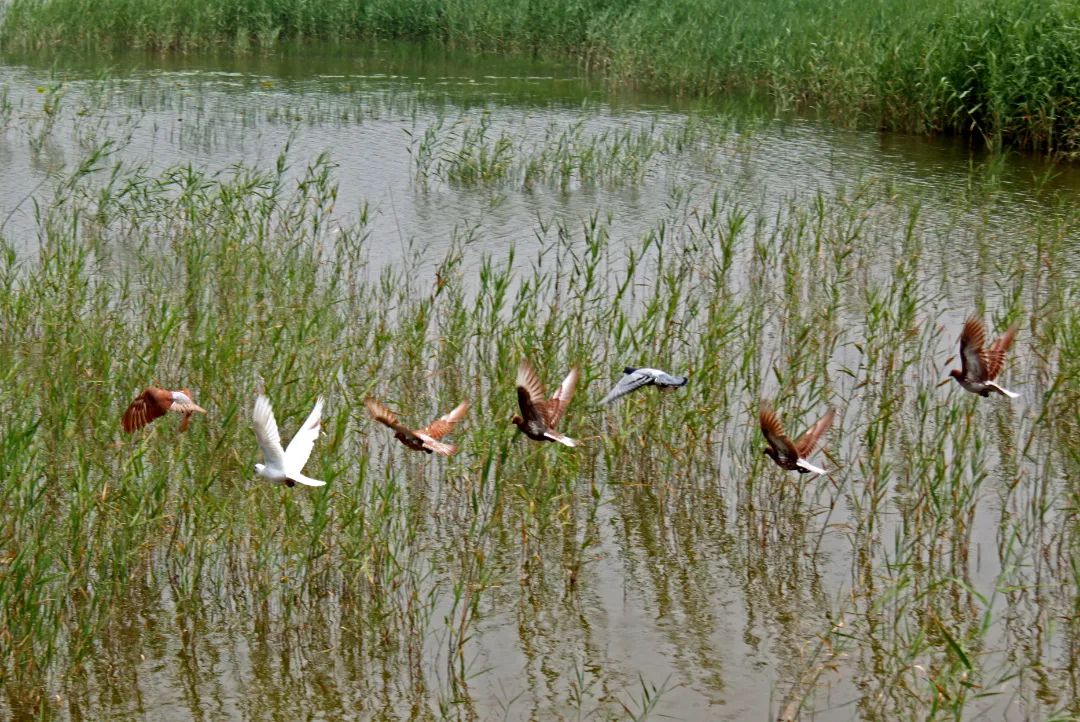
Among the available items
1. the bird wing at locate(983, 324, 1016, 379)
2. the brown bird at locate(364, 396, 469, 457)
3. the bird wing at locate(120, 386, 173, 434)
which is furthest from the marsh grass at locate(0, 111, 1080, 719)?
the bird wing at locate(983, 324, 1016, 379)

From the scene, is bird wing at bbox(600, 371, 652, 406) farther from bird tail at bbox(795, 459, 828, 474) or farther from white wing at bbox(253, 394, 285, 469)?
white wing at bbox(253, 394, 285, 469)

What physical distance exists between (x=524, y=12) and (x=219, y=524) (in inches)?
601

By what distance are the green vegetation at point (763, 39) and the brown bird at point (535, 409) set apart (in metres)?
9.01

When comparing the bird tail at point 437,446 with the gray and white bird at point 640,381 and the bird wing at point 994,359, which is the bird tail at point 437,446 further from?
the bird wing at point 994,359

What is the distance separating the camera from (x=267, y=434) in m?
4.05

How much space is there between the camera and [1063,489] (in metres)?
5.88

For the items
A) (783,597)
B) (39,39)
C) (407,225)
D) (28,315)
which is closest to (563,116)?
(407,225)

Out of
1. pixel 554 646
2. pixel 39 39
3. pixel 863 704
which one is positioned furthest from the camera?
pixel 39 39

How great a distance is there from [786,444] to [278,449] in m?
1.60

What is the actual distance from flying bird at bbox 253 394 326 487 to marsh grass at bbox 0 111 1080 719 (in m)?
0.22

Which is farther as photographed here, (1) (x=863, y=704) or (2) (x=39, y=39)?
(2) (x=39, y=39)

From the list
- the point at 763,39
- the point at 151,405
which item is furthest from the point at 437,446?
the point at 763,39

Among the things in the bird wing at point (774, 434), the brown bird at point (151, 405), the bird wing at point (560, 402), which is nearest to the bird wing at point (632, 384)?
the bird wing at point (560, 402)

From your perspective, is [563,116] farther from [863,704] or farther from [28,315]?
[863,704]
